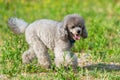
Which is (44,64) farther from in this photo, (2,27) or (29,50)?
(2,27)

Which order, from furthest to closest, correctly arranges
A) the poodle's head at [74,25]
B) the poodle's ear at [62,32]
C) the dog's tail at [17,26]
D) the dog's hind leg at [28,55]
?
the dog's tail at [17,26]
the dog's hind leg at [28,55]
the poodle's ear at [62,32]
the poodle's head at [74,25]

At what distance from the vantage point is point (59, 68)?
8844 mm

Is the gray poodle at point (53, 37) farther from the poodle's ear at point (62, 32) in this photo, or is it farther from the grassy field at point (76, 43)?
the grassy field at point (76, 43)

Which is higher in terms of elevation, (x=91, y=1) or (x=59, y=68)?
(x=91, y=1)

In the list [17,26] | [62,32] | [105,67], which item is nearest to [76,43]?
[105,67]

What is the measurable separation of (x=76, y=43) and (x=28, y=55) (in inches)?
71.5

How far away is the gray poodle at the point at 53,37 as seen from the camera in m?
8.97

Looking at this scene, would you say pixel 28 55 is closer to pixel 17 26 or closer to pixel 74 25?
pixel 17 26

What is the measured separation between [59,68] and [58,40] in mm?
557

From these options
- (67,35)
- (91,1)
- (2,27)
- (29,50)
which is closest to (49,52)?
(29,50)

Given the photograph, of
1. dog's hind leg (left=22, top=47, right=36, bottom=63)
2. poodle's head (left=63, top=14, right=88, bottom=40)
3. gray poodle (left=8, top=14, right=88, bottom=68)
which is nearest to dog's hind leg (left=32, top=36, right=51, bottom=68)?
gray poodle (left=8, top=14, right=88, bottom=68)

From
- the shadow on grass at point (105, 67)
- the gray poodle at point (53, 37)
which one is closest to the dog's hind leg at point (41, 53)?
the gray poodle at point (53, 37)

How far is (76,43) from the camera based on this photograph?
11.2 metres

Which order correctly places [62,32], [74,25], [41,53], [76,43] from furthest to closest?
[76,43] → [41,53] → [62,32] → [74,25]
